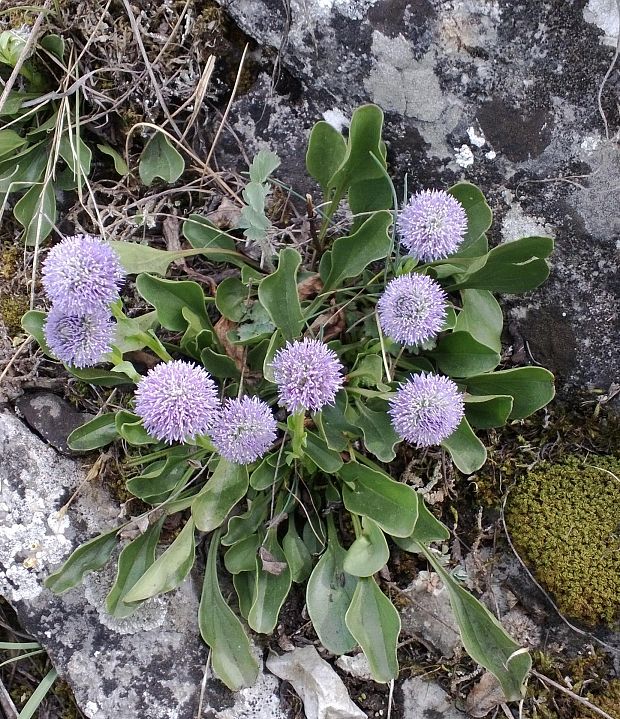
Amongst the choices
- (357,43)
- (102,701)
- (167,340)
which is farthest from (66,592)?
(357,43)

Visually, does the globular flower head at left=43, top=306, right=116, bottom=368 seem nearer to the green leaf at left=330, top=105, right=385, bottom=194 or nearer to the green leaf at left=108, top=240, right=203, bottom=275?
the green leaf at left=108, top=240, right=203, bottom=275

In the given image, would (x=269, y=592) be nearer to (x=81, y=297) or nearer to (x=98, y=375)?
(x=98, y=375)

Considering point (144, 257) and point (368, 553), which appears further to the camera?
point (144, 257)

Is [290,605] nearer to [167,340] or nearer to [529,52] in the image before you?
[167,340]

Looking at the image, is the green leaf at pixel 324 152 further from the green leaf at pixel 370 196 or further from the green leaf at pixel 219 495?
the green leaf at pixel 219 495

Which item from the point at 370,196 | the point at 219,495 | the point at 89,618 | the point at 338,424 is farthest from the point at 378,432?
the point at 89,618

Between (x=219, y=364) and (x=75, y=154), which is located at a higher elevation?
(x=75, y=154)
